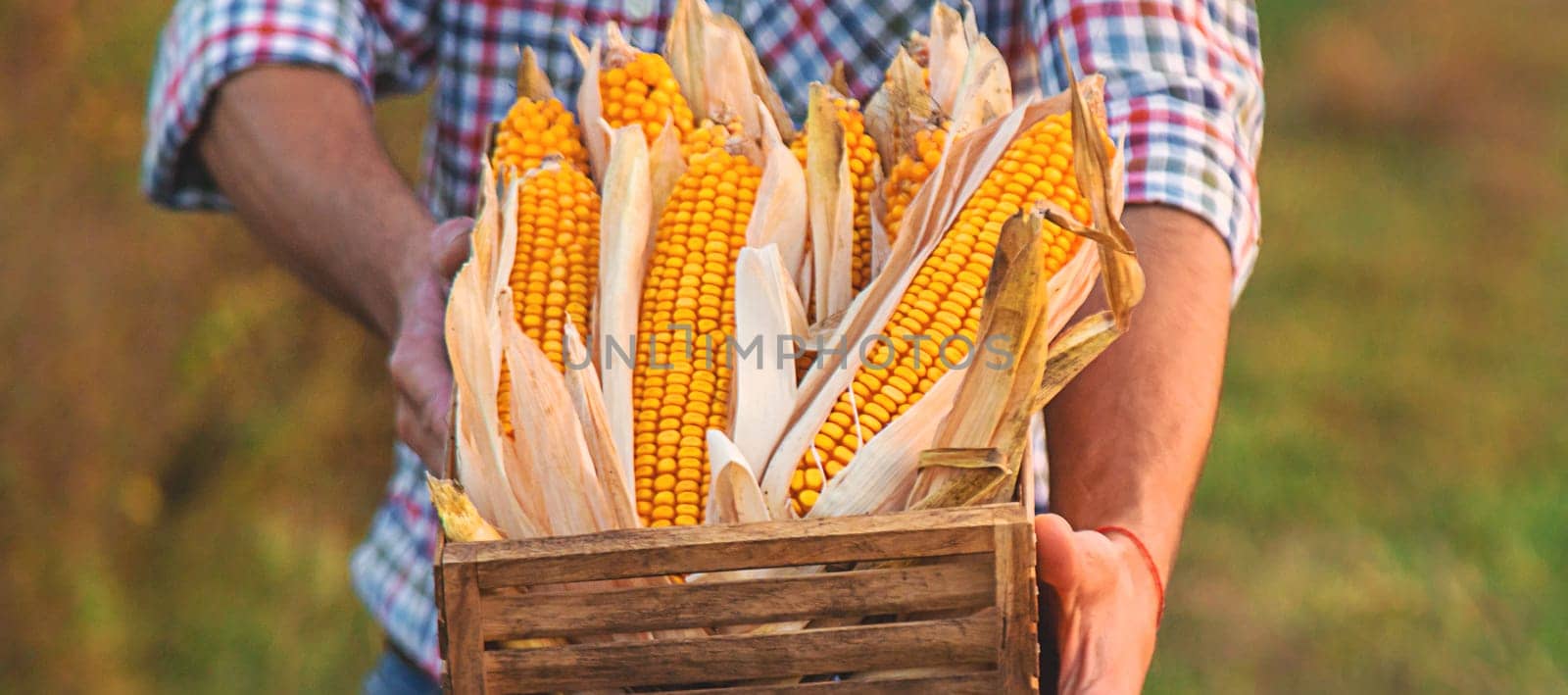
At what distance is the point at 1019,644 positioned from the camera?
0.98m

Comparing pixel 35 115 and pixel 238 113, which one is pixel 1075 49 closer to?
pixel 238 113

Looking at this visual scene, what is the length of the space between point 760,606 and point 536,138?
66 cm

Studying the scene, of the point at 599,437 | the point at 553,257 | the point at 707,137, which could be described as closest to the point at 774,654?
the point at 599,437

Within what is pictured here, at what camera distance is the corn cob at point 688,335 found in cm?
119

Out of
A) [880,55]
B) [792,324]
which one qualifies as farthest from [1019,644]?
[880,55]

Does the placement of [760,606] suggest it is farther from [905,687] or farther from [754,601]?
[905,687]

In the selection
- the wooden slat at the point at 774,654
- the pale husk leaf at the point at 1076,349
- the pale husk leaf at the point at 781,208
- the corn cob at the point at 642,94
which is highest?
the corn cob at the point at 642,94

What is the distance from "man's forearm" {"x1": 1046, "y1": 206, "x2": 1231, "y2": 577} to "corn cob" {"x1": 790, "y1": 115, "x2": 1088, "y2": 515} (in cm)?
21

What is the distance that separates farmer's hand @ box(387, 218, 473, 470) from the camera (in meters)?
1.33

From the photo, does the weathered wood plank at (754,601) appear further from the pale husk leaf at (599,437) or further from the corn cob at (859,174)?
the corn cob at (859,174)

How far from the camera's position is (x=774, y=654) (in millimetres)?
984

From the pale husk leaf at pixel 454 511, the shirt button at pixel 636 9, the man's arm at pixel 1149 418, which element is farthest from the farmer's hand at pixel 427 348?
the man's arm at pixel 1149 418

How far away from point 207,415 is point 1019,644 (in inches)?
103

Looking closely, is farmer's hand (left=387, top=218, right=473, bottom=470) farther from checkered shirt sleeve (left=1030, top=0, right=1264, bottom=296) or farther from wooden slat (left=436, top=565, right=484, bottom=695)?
checkered shirt sleeve (left=1030, top=0, right=1264, bottom=296)
